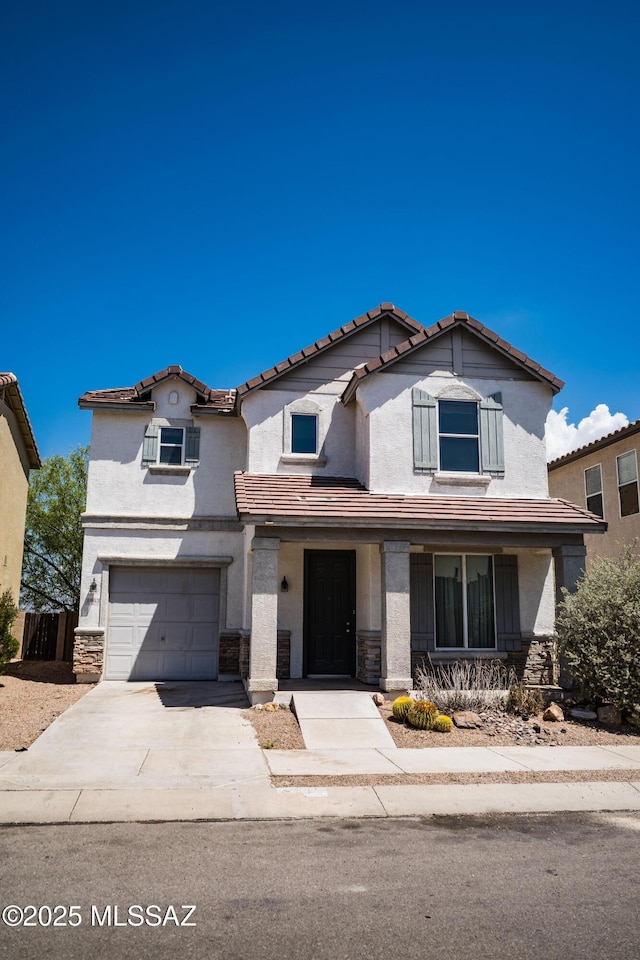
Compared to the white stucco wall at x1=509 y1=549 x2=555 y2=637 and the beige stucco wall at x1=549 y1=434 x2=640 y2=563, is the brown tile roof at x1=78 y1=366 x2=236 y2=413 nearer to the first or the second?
the white stucco wall at x1=509 y1=549 x2=555 y2=637

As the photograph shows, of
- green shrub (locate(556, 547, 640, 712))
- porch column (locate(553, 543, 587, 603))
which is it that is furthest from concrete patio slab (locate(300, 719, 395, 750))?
porch column (locate(553, 543, 587, 603))

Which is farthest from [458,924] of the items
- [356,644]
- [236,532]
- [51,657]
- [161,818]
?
[51,657]

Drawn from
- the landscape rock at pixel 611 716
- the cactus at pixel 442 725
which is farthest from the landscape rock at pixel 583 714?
the cactus at pixel 442 725

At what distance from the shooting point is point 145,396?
17547 millimetres

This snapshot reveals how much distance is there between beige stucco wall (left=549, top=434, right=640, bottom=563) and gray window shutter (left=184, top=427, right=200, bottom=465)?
35.3 ft

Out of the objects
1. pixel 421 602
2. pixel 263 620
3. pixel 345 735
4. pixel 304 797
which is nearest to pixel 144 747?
pixel 345 735

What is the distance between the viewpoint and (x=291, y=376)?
16.4 meters

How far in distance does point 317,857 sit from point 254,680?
679 centimetres

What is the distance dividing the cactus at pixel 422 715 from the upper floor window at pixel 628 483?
11.2 m

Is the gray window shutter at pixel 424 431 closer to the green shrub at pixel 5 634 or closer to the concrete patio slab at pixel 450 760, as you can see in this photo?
the concrete patio slab at pixel 450 760

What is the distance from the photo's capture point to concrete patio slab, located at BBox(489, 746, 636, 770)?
30.8ft

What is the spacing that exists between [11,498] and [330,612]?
9771 millimetres

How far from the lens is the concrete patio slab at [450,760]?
359 inches

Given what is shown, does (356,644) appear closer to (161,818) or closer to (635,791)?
(635,791)
